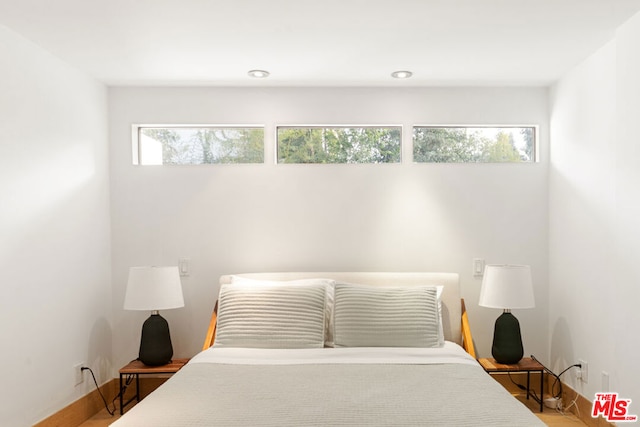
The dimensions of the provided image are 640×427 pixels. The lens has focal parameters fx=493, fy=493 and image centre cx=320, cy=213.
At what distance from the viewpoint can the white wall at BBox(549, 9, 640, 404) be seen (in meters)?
2.70

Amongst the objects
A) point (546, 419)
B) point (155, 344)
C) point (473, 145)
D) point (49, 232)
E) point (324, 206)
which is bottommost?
point (546, 419)

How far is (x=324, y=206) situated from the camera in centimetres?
389

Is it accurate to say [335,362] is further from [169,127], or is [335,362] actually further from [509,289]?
[169,127]

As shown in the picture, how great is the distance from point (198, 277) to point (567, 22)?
9.92 ft

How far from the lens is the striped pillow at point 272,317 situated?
10.4ft

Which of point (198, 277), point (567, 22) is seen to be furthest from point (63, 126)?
point (567, 22)

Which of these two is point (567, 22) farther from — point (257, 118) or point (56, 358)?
point (56, 358)

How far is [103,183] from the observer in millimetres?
3830

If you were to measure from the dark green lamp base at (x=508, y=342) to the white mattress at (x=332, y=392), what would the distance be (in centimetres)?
53

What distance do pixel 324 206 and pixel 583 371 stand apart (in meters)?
2.16

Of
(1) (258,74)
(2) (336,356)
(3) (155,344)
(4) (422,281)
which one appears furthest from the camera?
(4) (422,281)

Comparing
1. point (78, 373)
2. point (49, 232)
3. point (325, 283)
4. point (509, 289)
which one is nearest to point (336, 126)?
point (325, 283)

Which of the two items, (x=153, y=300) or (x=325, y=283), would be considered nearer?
(x=153, y=300)

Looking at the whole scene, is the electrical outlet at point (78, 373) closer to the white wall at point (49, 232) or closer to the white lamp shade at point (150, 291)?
the white wall at point (49, 232)
